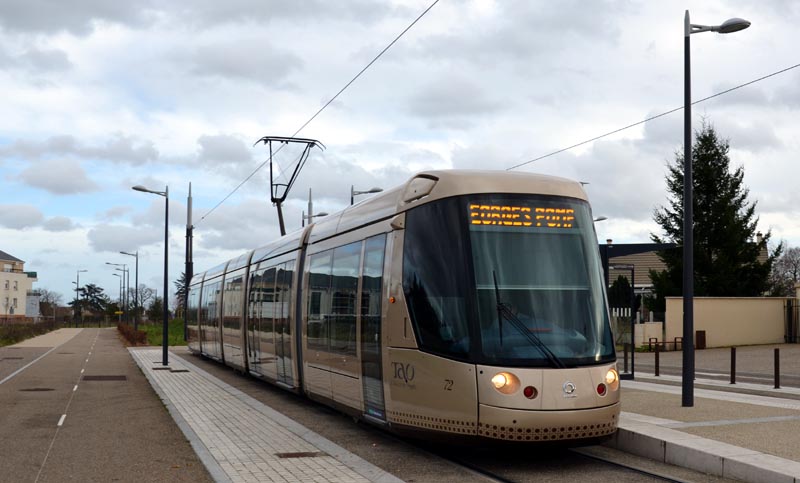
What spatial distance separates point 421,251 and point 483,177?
3.55 feet

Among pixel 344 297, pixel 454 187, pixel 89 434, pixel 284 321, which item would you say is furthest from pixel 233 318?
pixel 454 187

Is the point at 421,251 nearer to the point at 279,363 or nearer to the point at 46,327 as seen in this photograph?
the point at 279,363

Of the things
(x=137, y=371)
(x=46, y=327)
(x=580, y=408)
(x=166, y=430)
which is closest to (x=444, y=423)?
(x=580, y=408)

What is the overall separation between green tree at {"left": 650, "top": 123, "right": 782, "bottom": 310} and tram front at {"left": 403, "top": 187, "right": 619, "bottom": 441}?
34740 millimetres

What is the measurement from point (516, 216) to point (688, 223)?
5132mm

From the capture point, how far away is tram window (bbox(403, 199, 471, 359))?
9484 millimetres

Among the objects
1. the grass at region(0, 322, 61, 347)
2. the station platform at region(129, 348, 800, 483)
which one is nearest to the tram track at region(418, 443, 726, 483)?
the station platform at region(129, 348, 800, 483)

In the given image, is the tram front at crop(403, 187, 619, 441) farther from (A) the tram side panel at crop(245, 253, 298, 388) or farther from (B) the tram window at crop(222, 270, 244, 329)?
(B) the tram window at crop(222, 270, 244, 329)

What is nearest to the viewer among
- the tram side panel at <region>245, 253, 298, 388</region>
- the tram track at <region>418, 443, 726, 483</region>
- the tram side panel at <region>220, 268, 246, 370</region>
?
the tram track at <region>418, 443, 726, 483</region>

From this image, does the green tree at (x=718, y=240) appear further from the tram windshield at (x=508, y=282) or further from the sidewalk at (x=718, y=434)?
the tram windshield at (x=508, y=282)

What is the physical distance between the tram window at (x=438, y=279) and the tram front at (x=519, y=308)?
0.01 m

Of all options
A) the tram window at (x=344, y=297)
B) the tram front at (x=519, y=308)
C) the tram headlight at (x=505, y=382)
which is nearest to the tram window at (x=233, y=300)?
the tram window at (x=344, y=297)

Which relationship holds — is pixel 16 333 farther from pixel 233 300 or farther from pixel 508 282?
pixel 508 282

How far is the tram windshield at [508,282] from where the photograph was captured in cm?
931
